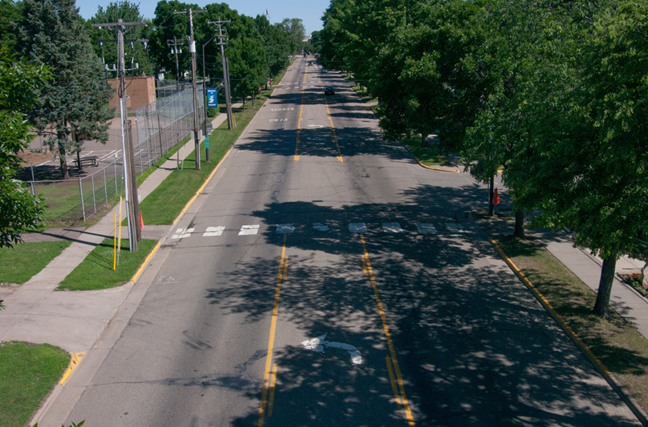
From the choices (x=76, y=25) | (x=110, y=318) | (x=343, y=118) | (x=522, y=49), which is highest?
(x=76, y=25)

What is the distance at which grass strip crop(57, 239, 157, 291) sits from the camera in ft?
55.8

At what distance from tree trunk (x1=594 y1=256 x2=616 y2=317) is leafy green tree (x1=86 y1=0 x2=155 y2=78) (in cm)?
7211

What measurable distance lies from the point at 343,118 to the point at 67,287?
140 ft

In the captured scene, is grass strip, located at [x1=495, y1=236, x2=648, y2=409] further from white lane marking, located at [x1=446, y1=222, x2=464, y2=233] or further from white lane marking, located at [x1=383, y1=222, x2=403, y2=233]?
white lane marking, located at [x1=383, y1=222, x2=403, y2=233]

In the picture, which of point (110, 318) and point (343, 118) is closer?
point (110, 318)

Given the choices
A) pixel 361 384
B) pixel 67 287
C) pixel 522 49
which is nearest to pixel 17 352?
pixel 67 287

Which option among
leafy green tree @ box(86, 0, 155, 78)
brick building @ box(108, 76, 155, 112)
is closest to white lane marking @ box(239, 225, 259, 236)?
brick building @ box(108, 76, 155, 112)

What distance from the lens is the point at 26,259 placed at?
19031 mm

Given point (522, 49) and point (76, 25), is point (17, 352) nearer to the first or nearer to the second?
point (522, 49)

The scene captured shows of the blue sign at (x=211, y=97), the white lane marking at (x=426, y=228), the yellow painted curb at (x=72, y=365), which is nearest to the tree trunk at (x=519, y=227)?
the white lane marking at (x=426, y=228)

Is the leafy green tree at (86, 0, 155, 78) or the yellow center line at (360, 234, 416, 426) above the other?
the leafy green tree at (86, 0, 155, 78)

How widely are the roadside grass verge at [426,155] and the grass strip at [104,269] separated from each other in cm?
2027

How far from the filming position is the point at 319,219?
2362cm

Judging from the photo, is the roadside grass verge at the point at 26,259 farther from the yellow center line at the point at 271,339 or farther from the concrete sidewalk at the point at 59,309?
the yellow center line at the point at 271,339
